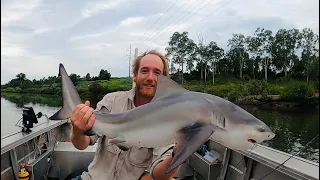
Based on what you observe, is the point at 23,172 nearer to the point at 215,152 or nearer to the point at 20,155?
the point at 20,155

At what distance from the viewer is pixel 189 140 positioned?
1.04 meters

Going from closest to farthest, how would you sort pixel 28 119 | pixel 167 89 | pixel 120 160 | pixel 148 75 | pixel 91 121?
pixel 167 89
pixel 91 121
pixel 148 75
pixel 120 160
pixel 28 119

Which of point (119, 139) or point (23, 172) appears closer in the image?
point (119, 139)

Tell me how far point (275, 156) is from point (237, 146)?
2.31 metres

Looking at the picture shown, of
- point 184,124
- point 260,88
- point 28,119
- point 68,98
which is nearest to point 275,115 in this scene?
point 260,88

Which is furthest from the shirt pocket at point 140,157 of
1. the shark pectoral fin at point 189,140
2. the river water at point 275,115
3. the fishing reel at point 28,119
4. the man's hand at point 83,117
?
the fishing reel at point 28,119

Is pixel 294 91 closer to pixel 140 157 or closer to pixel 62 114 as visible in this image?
pixel 62 114

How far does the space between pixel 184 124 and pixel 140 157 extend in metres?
1.31

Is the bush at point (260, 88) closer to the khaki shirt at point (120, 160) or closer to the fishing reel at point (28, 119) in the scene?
the khaki shirt at point (120, 160)

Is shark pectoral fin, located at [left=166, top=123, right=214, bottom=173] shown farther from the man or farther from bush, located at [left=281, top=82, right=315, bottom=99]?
the man

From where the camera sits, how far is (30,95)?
1.71 m

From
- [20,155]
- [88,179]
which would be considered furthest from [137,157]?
[20,155]

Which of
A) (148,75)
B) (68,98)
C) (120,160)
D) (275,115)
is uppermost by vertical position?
(148,75)

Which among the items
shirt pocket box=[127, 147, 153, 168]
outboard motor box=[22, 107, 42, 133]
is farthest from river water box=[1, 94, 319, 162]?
outboard motor box=[22, 107, 42, 133]
